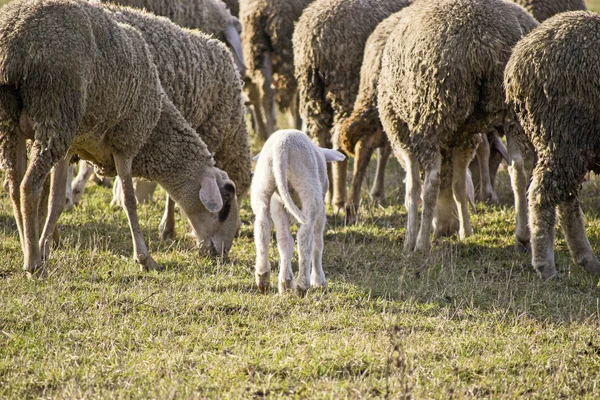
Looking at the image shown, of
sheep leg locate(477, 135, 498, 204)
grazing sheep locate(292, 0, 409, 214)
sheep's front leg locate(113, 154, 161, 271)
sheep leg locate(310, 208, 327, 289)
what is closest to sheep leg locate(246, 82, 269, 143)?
grazing sheep locate(292, 0, 409, 214)

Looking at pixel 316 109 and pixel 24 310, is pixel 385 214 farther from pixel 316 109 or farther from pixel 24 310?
pixel 24 310

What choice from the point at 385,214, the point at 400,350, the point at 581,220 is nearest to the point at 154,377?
the point at 400,350

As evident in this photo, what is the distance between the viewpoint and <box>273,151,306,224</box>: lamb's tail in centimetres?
624

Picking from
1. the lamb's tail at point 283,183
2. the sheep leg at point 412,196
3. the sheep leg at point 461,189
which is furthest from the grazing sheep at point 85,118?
the sheep leg at point 461,189

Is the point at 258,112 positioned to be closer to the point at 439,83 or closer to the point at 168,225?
the point at 168,225

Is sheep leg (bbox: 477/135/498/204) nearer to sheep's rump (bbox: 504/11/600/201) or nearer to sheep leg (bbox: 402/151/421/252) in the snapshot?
sheep leg (bbox: 402/151/421/252)

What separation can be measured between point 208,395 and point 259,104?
1024cm

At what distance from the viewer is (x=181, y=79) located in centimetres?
898

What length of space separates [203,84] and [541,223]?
3690mm

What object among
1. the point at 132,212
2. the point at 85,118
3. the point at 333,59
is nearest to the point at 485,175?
the point at 333,59

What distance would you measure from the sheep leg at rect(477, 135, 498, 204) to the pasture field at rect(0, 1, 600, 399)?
86.1 inches

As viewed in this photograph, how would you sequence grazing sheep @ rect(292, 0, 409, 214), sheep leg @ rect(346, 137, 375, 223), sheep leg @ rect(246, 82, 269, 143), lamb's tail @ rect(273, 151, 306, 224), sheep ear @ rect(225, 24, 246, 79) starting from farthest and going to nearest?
sheep leg @ rect(246, 82, 269, 143), sheep ear @ rect(225, 24, 246, 79), grazing sheep @ rect(292, 0, 409, 214), sheep leg @ rect(346, 137, 375, 223), lamb's tail @ rect(273, 151, 306, 224)

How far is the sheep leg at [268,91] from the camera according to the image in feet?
42.9

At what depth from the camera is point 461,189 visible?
30.3 ft
